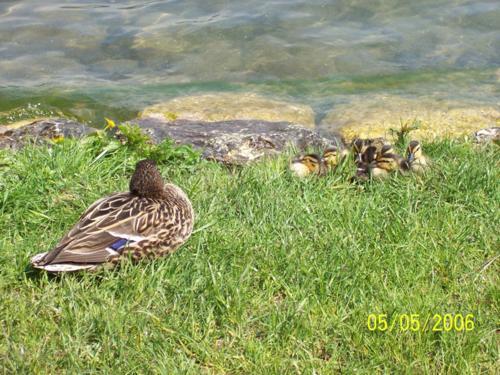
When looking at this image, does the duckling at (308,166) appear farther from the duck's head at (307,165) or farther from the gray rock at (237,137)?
the gray rock at (237,137)

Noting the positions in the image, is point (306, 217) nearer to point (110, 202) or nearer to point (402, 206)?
point (402, 206)

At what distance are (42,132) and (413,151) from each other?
3380 mm

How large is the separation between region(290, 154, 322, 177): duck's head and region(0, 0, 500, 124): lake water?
2.91 metres

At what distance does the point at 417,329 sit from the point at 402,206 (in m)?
1.57

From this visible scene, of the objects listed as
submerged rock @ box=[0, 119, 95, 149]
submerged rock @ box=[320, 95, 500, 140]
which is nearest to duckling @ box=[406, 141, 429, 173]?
submerged rock @ box=[320, 95, 500, 140]

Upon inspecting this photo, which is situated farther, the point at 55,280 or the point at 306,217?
the point at 306,217

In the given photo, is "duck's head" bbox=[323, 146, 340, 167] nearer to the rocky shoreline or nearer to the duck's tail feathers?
the rocky shoreline

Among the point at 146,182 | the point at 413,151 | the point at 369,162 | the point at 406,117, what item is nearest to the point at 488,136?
the point at 413,151

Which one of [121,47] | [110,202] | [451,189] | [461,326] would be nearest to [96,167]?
[110,202]

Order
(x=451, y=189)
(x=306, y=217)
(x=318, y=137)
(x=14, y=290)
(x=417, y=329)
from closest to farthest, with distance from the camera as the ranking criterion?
(x=417, y=329) → (x=14, y=290) → (x=306, y=217) → (x=451, y=189) → (x=318, y=137)

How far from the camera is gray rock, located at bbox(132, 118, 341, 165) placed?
6.68m

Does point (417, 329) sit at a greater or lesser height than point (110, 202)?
lesser

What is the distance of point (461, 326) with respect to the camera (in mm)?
Answer: 4105

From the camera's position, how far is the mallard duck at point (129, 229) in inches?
180
